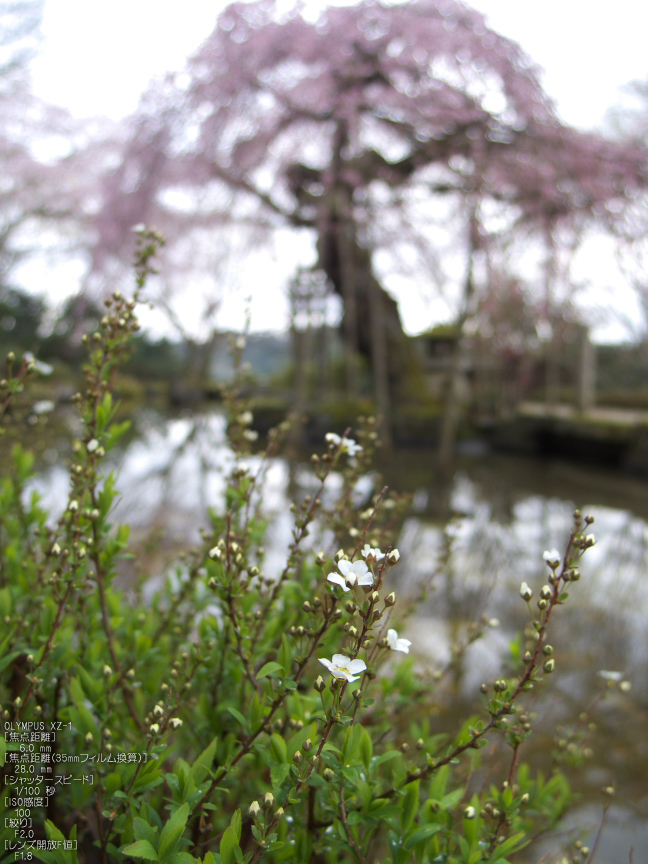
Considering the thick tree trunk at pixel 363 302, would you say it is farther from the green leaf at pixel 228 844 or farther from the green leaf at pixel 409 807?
the green leaf at pixel 228 844

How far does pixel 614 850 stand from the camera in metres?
1.89

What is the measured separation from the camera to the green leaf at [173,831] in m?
0.83

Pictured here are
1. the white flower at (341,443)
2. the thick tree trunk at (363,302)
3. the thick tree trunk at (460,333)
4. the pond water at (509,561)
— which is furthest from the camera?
the thick tree trunk at (363,302)

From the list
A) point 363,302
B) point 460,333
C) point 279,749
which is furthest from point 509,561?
point 363,302

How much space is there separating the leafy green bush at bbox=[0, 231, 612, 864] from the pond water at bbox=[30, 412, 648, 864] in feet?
0.89

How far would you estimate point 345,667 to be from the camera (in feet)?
2.47

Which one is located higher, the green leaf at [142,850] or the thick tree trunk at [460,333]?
the thick tree trunk at [460,333]

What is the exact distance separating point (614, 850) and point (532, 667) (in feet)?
5.13

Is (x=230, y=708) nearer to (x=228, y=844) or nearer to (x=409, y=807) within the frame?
(x=228, y=844)

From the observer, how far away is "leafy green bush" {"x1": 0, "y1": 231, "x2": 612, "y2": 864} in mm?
875

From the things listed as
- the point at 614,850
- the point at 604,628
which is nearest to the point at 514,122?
the point at 604,628

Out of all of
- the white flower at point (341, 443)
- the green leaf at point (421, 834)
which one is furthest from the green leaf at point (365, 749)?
the white flower at point (341, 443)

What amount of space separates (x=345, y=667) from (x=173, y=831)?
0.37 metres

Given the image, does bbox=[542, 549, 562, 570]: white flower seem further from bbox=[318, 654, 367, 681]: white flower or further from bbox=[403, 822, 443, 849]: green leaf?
bbox=[403, 822, 443, 849]: green leaf
